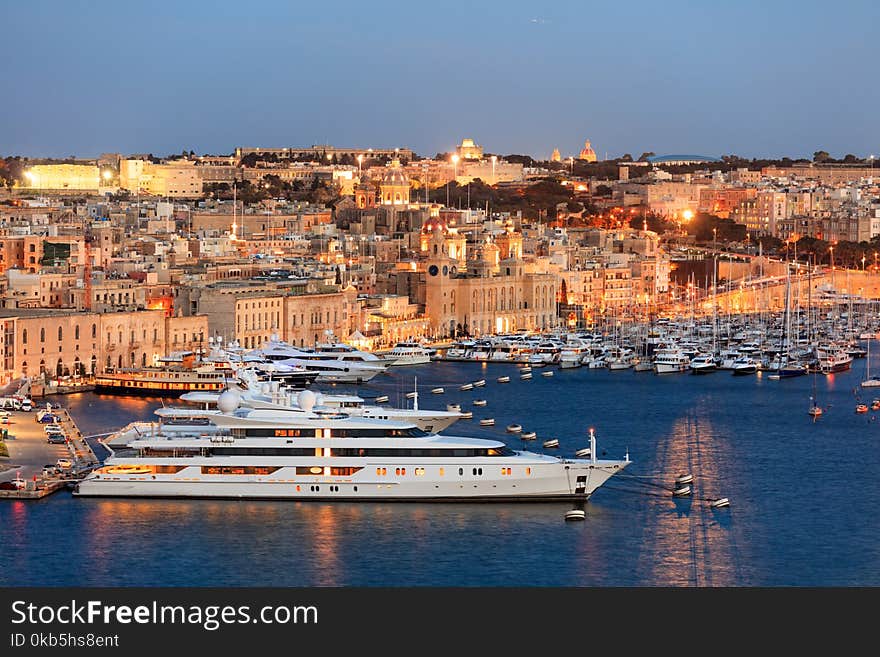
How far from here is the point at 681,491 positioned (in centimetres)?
2084

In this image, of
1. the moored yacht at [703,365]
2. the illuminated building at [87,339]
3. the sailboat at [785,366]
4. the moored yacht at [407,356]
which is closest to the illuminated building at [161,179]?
the moored yacht at [407,356]

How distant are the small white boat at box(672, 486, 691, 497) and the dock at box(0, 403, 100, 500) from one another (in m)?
5.35

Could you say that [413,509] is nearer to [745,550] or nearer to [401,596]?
[745,550]

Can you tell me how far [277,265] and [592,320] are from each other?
7102mm

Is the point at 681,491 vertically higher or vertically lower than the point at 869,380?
lower

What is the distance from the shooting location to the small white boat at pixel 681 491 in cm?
2081

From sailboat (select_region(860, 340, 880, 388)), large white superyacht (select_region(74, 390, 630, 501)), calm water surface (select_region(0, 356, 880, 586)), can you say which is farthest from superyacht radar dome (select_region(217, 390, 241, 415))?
sailboat (select_region(860, 340, 880, 388))

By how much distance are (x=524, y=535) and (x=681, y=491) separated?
2.49 meters

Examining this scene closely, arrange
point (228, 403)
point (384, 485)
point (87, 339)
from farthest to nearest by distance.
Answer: point (87, 339)
point (228, 403)
point (384, 485)

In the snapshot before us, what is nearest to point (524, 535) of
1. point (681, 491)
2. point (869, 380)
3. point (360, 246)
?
point (681, 491)

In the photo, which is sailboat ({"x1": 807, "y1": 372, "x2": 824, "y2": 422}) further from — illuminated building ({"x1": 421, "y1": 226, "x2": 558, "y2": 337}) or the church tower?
illuminated building ({"x1": 421, "y1": 226, "x2": 558, "y2": 337})

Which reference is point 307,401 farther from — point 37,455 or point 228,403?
point 37,455

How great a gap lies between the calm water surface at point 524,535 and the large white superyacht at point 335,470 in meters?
0.16

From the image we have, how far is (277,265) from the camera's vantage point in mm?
40219
